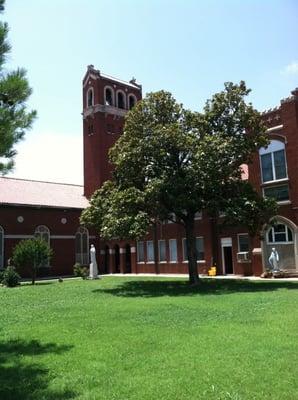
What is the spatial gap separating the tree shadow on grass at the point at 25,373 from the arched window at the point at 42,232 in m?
32.6

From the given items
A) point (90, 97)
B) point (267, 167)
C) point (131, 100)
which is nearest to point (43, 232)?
point (90, 97)

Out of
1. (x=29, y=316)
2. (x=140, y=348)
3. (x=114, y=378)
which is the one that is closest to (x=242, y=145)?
(x=29, y=316)

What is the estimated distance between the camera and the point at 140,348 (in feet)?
29.3

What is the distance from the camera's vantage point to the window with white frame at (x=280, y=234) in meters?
30.2

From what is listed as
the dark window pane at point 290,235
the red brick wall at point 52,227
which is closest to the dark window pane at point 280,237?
the dark window pane at point 290,235

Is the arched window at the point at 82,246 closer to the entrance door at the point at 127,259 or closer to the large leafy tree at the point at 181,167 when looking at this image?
the entrance door at the point at 127,259

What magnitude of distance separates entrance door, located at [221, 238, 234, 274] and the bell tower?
667 inches

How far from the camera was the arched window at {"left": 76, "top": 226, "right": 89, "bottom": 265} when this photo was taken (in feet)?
149

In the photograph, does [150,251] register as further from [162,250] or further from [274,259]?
[274,259]

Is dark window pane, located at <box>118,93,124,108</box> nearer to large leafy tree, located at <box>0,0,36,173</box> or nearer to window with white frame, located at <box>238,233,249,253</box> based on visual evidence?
window with white frame, located at <box>238,233,249,253</box>

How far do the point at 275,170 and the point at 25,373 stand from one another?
2653 cm

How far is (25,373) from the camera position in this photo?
7.54 meters

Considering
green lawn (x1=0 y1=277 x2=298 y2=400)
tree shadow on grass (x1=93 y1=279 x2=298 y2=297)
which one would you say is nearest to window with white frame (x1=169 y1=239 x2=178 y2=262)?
tree shadow on grass (x1=93 y1=279 x2=298 y2=297)

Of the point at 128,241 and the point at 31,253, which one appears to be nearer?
the point at 31,253
